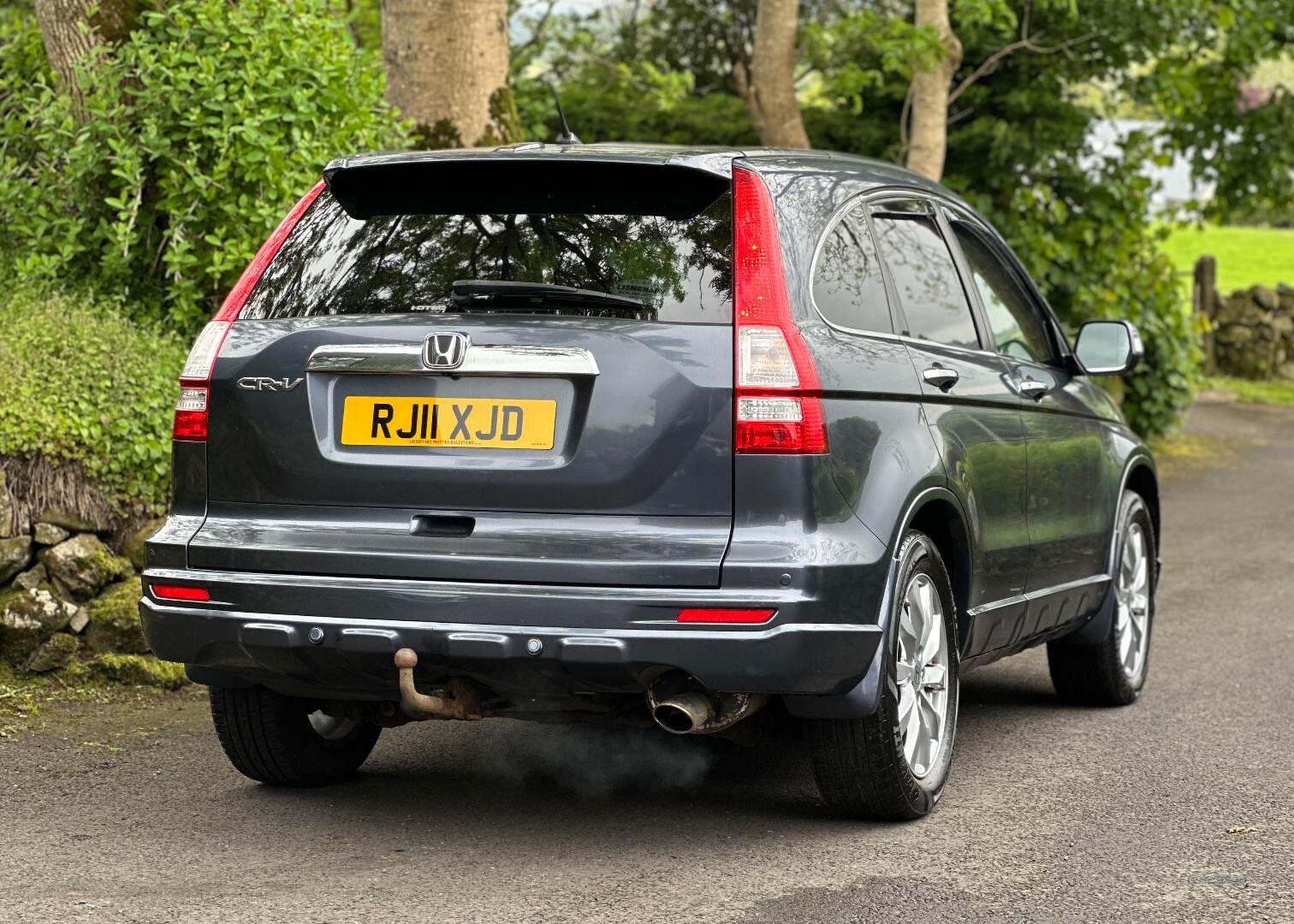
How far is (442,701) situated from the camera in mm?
4633

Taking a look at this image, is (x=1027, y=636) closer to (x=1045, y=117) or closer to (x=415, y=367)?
(x=415, y=367)

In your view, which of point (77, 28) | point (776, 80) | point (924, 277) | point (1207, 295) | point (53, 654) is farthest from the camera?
point (1207, 295)

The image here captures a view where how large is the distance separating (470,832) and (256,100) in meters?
4.28

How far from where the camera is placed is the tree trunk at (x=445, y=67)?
366 inches

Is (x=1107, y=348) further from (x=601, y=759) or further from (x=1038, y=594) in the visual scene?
(x=601, y=759)

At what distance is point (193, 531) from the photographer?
15.3 ft

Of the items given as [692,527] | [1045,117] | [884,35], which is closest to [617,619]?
[692,527]

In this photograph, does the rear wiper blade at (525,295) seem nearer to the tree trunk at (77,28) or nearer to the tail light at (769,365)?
the tail light at (769,365)

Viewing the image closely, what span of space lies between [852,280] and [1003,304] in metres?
1.46

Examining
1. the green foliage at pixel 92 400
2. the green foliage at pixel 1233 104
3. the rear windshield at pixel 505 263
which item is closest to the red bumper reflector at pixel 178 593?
the rear windshield at pixel 505 263

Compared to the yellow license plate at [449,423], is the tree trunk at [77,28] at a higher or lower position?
higher

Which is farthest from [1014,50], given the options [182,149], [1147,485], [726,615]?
[726,615]

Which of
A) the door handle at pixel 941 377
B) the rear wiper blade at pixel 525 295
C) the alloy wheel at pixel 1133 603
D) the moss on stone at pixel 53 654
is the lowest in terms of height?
the moss on stone at pixel 53 654

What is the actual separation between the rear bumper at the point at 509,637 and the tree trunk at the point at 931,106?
29.9ft
